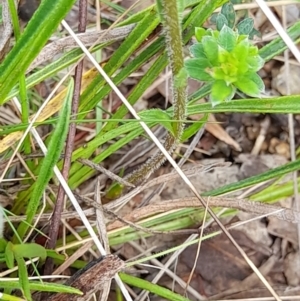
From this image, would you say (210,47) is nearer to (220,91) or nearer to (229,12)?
(220,91)

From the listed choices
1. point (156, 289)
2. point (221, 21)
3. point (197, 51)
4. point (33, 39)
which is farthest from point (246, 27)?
point (156, 289)

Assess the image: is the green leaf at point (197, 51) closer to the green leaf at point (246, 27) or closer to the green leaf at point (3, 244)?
the green leaf at point (246, 27)

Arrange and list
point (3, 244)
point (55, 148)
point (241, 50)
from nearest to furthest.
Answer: point (241, 50) < point (55, 148) < point (3, 244)

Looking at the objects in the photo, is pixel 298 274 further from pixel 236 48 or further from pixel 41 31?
pixel 41 31

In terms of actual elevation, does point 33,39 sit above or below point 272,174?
above

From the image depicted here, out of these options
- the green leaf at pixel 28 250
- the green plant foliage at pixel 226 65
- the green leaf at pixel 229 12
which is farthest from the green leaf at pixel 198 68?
the green leaf at pixel 28 250

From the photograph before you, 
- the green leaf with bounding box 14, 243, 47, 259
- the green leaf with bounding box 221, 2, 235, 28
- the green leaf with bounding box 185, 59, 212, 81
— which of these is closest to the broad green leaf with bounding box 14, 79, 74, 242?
the green leaf with bounding box 14, 243, 47, 259
